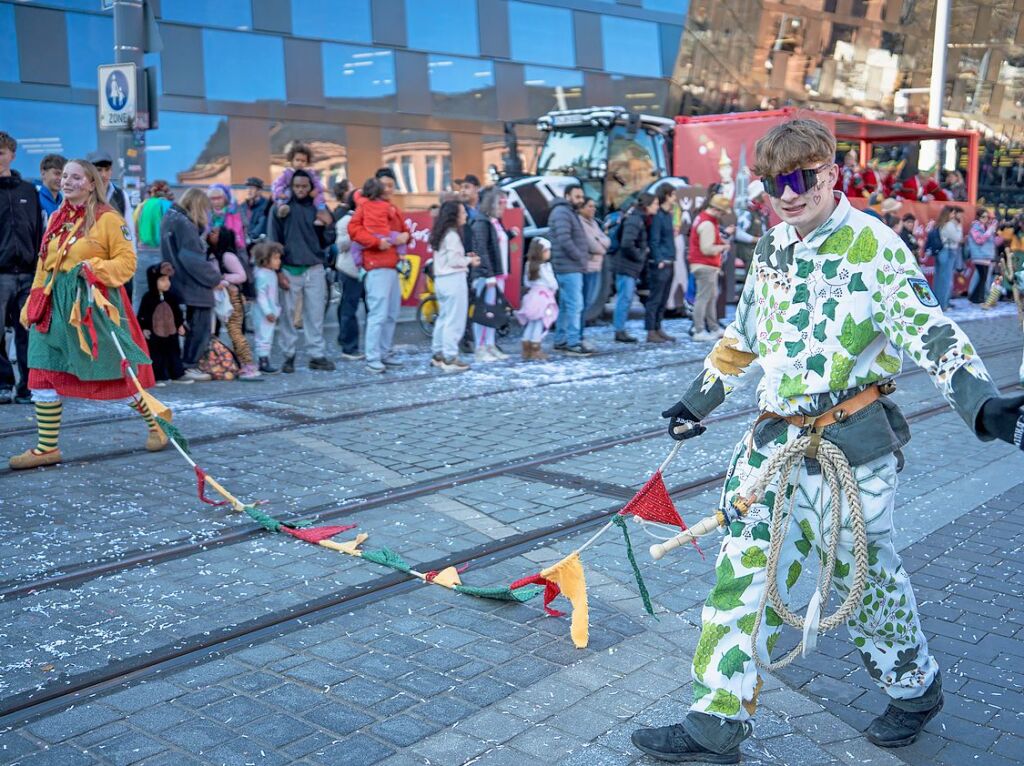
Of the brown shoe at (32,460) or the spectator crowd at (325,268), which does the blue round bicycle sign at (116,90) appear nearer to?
the spectator crowd at (325,268)

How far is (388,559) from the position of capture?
4.94m

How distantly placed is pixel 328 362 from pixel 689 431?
7797 mm

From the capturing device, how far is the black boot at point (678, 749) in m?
3.23

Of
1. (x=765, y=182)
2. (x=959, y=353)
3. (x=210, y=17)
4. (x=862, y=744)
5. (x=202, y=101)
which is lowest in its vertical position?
(x=862, y=744)

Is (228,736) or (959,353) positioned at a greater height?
(959,353)

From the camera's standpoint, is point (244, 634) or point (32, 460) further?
point (32, 460)

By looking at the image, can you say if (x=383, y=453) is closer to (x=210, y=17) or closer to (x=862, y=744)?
(x=862, y=744)

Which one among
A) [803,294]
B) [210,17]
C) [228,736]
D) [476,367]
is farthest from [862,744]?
[210,17]

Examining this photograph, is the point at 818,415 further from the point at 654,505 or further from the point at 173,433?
the point at 173,433

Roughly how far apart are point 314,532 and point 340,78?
17559 mm

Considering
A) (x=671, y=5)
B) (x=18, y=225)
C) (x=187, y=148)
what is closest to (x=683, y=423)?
(x=18, y=225)

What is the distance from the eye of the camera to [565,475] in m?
6.71

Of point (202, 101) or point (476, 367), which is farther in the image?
point (202, 101)

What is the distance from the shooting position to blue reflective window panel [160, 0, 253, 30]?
19.3 meters
